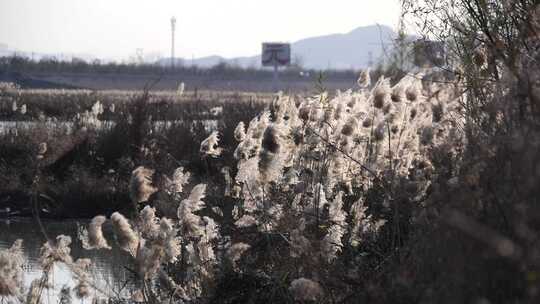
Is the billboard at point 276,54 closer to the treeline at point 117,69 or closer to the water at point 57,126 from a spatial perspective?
the treeline at point 117,69

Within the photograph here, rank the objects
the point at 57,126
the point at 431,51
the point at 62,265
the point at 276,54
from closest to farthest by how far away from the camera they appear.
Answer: the point at 431,51 < the point at 62,265 < the point at 57,126 < the point at 276,54

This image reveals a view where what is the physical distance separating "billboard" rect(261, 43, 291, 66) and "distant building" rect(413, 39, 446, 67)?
88.0m

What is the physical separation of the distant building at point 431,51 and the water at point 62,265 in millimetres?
2692

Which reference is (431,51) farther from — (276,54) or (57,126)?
(276,54)

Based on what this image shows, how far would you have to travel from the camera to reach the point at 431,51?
8.42m

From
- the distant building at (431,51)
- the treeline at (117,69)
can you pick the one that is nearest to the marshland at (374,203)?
the distant building at (431,51)

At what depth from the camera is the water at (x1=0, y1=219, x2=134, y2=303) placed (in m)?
8.09

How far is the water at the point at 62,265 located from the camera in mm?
8094

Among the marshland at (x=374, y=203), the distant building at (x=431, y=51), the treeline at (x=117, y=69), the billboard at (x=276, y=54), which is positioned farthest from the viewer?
the billboard at (x=276, y=54)

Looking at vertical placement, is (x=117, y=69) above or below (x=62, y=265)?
below

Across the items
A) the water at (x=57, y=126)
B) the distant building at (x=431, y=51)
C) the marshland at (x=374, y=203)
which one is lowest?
the water at (x=57, y=126)

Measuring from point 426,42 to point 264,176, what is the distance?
2699mm

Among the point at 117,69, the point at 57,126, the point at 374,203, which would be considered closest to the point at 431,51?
the point at 374,203

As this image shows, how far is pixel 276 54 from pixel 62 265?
88.4 metres
